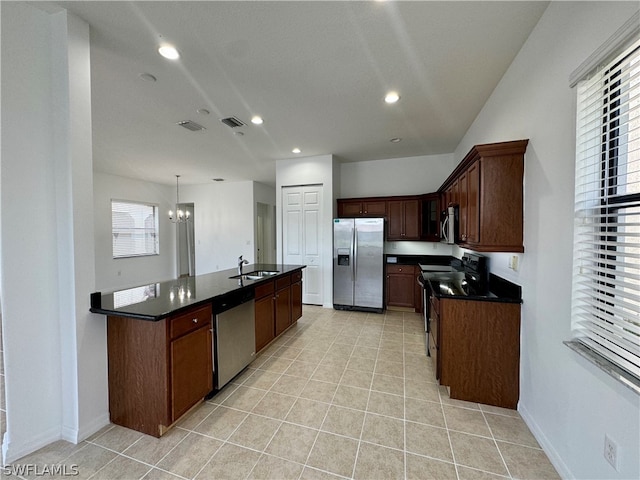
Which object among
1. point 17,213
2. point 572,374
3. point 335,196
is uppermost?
point 335,196

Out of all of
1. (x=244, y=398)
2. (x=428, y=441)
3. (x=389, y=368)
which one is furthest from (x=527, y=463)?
(x=244, y=398)

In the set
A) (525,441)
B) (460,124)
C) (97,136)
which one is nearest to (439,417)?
(525,441)

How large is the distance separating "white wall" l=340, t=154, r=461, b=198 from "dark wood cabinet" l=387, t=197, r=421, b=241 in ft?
1.28

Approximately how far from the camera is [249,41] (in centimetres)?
200

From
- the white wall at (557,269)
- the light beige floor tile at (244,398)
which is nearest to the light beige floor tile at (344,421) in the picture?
the light beige floor tile at (244,398)

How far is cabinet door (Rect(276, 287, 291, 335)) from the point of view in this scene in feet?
11.0

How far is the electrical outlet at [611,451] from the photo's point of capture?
1.13 m

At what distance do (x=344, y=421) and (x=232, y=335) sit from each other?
1.21 m

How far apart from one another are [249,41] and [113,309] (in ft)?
7.20

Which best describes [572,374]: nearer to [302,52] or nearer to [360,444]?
[360,444]

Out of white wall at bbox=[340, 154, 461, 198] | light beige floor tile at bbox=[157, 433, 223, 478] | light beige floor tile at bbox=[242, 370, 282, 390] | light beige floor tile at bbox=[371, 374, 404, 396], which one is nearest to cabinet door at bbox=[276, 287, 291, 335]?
light beige floor tile at bbox=[242, 370, 282, 390]

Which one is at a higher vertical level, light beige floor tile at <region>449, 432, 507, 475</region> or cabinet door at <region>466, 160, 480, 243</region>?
cabinet door at <region>466, 160, 480, 243</region>

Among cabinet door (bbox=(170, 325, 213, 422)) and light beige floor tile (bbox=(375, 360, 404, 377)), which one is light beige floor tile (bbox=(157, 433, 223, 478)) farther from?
light beige floor tile (bbox=(375, 360, 404, 377))

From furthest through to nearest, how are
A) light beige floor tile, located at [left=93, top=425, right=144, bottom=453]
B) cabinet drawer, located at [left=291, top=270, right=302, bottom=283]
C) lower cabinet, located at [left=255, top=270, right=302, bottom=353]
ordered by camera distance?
1. cabinet drawer, located at [left=291, top=270, right=302, bottom=283]
2. lower cabinet, located at [left=255, top=270, right=302, bottom=353]
3. light beige floor tile, located at [left=93, top=425, right=144, bottom=453]
